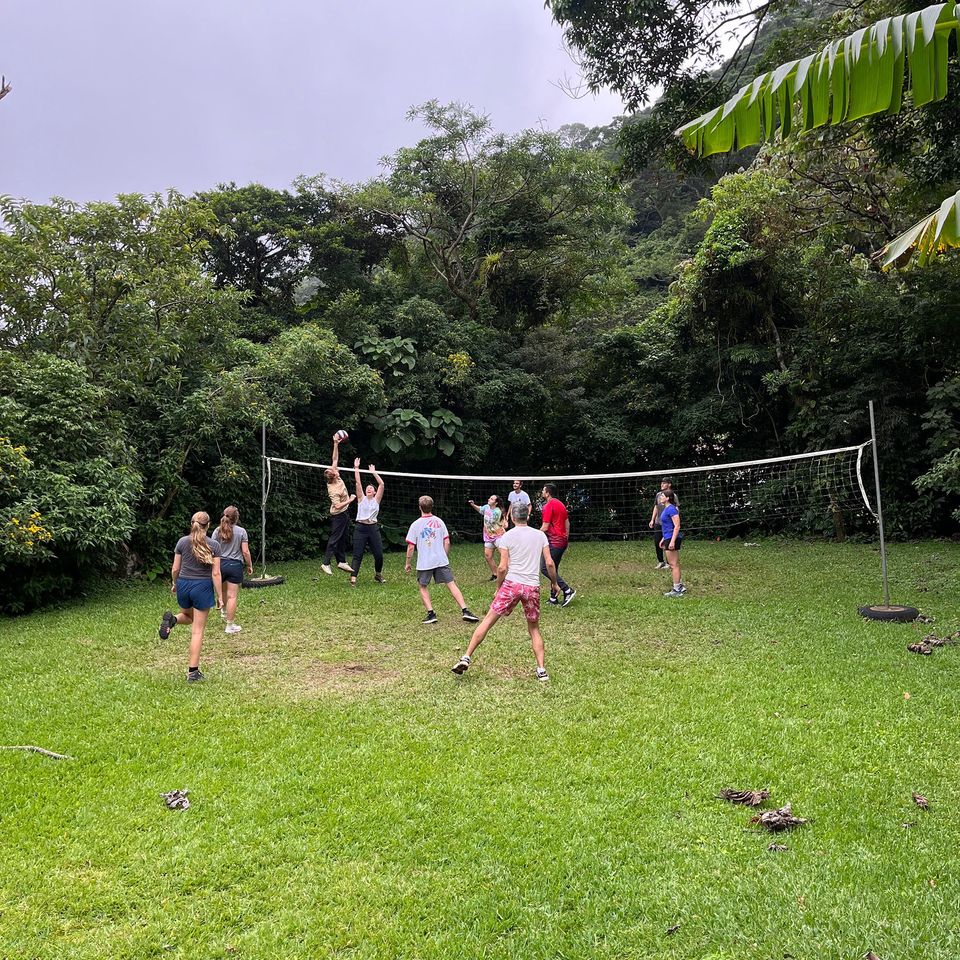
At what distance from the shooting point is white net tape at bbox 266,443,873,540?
1577 centimetres

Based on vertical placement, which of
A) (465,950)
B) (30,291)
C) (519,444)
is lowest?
(465,950)

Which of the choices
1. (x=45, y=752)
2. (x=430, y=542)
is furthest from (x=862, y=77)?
(x=45, y=752)

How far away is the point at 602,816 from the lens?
12.6 feet

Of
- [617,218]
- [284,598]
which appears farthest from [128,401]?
[617,218]

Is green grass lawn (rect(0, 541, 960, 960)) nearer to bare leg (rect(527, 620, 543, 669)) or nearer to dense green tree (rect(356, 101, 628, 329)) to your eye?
bare leg (rect(527, 620, 543, 669))

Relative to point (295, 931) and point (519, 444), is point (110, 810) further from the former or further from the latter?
point (519, 444)

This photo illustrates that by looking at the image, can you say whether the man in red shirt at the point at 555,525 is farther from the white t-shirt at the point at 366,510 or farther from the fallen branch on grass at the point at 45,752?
the fallen branch on grass at the point at 45,752

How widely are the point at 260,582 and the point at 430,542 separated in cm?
423

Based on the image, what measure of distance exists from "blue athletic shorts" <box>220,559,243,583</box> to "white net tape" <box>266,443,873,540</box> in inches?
262

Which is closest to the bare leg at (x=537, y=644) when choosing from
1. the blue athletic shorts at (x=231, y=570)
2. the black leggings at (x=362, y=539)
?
the blue athletic shorts at (x=231, y=570)

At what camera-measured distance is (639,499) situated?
19.8 meters

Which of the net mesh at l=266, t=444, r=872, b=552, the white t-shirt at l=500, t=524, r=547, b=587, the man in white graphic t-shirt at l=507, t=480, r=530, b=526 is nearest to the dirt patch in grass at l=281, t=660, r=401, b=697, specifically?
the white t-shirt at l=500, t=524, r=547, b=587

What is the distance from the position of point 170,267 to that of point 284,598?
6.26m

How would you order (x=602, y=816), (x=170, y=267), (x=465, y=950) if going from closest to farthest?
1. (x=465, y=950)
2. (x=602, y=816)
3. (x=170, y=267)
